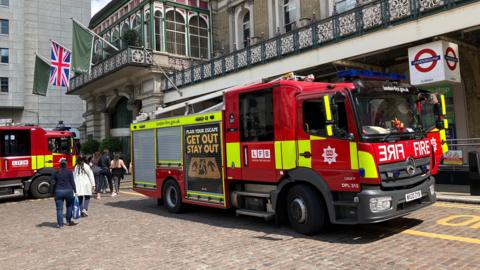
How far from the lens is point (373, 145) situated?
6691 mm

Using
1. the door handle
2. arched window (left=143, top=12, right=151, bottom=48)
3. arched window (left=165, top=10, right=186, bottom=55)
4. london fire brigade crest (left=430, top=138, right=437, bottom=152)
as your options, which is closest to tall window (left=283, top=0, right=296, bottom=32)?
arched window (left=165, top=10, right=186, bottom=55)

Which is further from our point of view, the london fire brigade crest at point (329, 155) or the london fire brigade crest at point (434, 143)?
the london fire brigade crest at point (434, 143)

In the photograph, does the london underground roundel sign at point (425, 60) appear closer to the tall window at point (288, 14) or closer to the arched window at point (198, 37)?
the tall window at point (288, 14)

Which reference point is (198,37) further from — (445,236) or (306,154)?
(445,236)

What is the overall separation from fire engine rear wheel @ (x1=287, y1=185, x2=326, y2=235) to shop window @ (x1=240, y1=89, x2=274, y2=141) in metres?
1.24

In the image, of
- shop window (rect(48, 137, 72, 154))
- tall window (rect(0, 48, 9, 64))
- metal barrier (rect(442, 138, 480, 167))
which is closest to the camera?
metal barrier (rect(442, 138, 480, 167))

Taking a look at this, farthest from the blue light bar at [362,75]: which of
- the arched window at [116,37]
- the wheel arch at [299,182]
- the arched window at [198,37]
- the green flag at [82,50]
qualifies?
the arched window at [116,37]

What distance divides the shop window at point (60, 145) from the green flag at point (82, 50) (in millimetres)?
6829

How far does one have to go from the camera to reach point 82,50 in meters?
23.3

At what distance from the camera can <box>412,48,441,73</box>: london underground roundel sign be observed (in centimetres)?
1244

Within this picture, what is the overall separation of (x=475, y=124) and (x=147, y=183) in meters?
11.9

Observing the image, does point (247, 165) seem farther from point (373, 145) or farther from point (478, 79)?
point (478, 79)

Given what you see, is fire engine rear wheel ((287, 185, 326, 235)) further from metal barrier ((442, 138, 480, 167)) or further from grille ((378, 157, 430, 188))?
metal barrier ((442, 138, 480, 167))

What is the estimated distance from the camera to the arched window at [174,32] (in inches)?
1001
